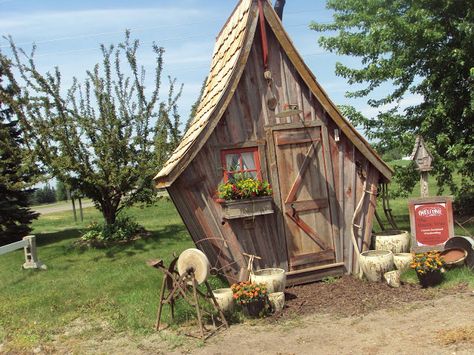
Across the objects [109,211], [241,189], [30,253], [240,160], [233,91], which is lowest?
[30,253]

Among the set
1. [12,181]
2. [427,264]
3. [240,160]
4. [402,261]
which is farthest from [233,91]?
[12,181]

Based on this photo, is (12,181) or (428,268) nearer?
(428,268)

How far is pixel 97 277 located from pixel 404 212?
11287 mm

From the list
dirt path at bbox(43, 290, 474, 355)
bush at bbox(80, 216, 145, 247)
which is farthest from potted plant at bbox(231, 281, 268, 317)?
bush at bbox(80, 216, 145, 247)

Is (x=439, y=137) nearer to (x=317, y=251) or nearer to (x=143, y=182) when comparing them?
(x=317, y=251)

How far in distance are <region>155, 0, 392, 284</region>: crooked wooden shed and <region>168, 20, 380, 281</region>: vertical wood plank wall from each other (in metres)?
0.02

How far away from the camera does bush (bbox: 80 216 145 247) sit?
14.6 meters

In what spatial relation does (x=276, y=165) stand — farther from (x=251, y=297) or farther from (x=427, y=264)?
(x=427, y=264)

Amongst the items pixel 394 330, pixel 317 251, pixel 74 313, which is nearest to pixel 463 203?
pixel 317 251

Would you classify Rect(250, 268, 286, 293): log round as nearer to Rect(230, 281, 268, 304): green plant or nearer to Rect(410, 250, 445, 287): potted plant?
Rect(230, 281, 268, 304): green plant

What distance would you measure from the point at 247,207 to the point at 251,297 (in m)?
1.57

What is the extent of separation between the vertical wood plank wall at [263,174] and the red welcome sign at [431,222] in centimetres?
81

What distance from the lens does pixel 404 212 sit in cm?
1756

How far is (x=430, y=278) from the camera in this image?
24.7 ft
